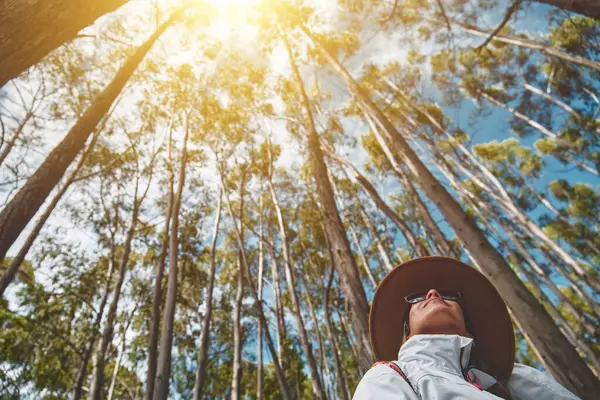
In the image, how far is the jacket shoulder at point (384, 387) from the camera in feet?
2.62

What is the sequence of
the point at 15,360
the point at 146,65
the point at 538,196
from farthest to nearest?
the point at 538,196 → the point at 146,65 → the point at 15,360

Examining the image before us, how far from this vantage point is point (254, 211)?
41.1 ft

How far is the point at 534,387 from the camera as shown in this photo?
1.17m

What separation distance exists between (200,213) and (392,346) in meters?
8.78

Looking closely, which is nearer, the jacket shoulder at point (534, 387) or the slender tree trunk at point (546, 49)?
the jacket shoulder at point (534, 387)

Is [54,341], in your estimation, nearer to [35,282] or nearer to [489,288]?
[35,282]

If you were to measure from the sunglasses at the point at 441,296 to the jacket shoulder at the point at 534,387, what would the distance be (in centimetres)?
39

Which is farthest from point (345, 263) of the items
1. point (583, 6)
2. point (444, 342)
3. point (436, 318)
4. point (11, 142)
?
point (11, 142)

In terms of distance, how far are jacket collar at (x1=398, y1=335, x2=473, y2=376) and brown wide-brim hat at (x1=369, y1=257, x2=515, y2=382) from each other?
0.52 metres

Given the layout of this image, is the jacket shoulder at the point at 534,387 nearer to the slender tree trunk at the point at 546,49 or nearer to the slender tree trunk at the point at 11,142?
the slender tree trunk at the point at 11,142

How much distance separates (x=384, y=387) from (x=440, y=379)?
0.62ft

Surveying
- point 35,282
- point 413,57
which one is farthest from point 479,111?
point 35,282

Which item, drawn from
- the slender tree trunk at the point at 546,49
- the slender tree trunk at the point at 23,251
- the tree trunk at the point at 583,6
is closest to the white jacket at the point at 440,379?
the tree trunk at the point at 583,6

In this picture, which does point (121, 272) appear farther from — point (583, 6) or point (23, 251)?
point (583, 6)
